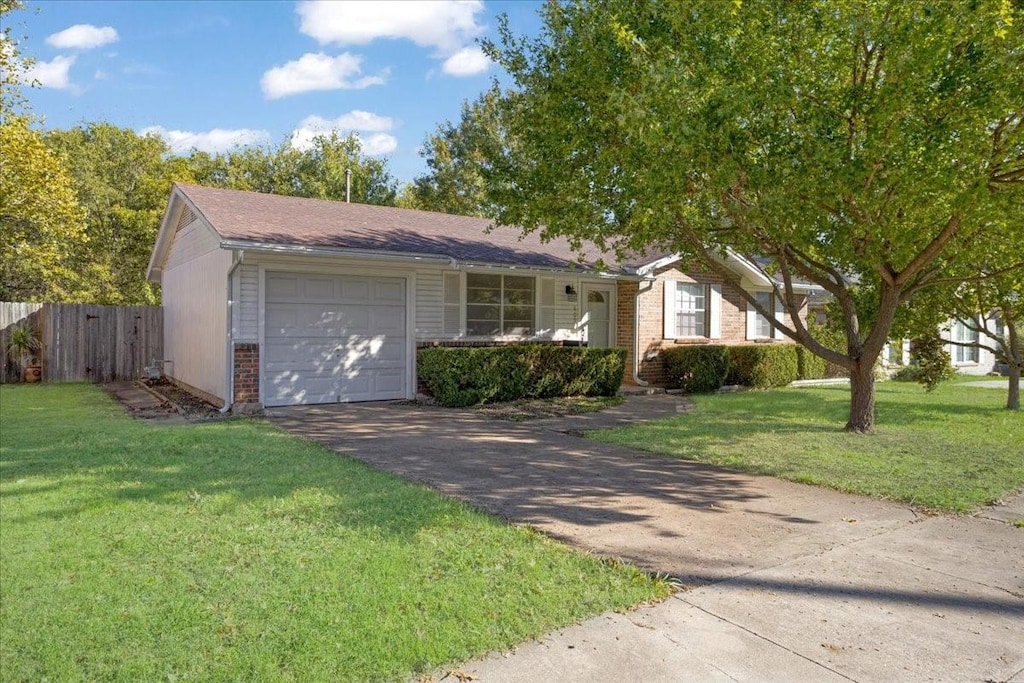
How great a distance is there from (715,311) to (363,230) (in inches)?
367

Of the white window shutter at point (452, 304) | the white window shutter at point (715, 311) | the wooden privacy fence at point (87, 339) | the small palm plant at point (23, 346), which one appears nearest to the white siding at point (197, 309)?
the wooden privacy fence at point (87, 339)

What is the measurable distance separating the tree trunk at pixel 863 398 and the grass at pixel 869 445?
0.22 meters

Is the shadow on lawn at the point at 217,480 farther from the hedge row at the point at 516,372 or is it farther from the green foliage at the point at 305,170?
the green foliage at the point at 305,170

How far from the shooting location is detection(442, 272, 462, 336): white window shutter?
13320 mm

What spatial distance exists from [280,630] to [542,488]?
3.34m

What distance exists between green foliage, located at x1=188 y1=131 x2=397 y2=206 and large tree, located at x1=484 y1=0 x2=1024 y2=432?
79.2 feet

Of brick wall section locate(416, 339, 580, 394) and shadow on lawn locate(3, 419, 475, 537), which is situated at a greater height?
brick wall section locate(416, 339, 580, 394)

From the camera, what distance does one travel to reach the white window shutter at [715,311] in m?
17.5

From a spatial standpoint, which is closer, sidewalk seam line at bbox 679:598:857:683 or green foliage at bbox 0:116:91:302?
sidewalk seam line at bbox 679:598:857:683

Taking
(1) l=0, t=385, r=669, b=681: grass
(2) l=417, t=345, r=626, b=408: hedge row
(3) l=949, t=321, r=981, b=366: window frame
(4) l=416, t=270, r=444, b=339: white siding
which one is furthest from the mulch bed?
(3) l=949, t=321, r=981, b=366: window frame

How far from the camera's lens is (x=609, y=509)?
5.66 metres

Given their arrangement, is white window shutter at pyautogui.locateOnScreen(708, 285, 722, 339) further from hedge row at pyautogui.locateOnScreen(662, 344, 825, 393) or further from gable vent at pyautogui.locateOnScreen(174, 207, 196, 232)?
gable vent at pyautogui.locateOnScreen(174, 207, 196, 232)

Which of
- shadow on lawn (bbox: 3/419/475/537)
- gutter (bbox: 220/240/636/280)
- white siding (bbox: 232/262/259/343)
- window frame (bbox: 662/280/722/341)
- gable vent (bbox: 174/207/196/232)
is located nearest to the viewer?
shadow on lawn (bbox: 3/419/475/537)

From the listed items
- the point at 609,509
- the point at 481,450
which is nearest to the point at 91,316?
the point at 481,450
